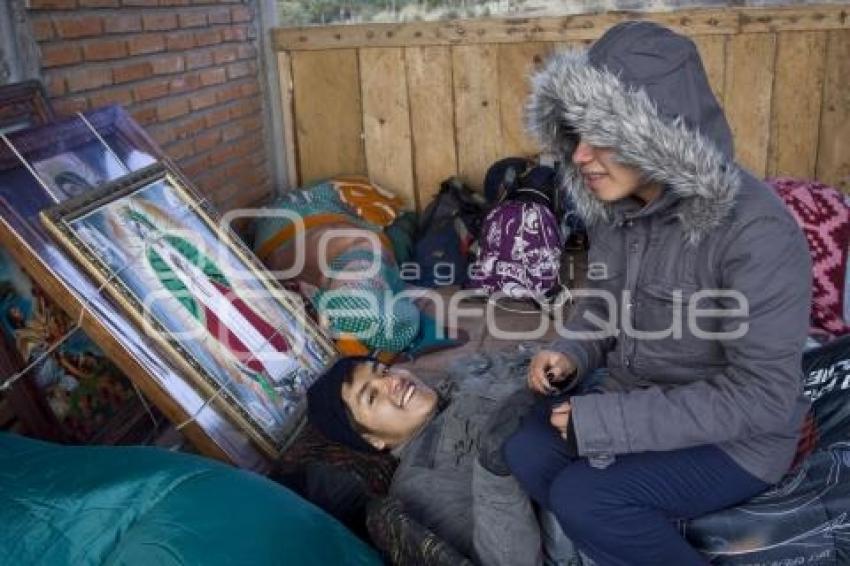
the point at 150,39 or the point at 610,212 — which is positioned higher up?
the point at 150,39

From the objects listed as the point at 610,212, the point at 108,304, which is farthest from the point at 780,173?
the point at 108,304

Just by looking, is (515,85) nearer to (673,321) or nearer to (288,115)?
(288,115)

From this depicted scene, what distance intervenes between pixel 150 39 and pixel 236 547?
7.54 feet

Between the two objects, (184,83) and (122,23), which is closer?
(122,23)

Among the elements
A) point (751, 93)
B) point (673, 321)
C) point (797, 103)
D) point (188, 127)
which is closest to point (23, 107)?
point (188, 127)

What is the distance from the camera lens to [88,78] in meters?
2.69

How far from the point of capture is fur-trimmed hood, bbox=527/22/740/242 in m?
1.41

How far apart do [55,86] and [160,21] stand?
0.74 metres

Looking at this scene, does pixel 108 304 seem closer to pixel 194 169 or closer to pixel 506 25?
pixel 194 169

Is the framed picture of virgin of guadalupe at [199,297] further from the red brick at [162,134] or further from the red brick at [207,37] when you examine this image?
the red brick at [207,37]

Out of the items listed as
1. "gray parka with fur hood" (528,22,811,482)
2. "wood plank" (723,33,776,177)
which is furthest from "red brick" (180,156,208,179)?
"wood plank" (723,33,776,177)

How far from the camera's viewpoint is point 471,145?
4.20 m

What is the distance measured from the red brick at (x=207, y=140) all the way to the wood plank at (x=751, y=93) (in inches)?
95.2

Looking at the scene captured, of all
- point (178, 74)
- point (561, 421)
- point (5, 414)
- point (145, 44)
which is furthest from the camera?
point (178, 74)
